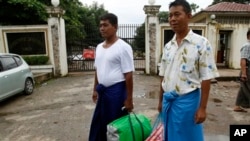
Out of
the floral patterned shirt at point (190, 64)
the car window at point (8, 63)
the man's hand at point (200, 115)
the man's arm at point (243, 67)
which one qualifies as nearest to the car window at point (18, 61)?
the car window at point (8, 63)

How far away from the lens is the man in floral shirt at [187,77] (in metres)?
2.10

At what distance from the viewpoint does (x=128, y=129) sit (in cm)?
263

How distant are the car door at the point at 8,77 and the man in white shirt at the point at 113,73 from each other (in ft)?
13.9

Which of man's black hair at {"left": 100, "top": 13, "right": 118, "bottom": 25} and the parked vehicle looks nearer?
man's black hair at {"left": 100, "top": 13, "right": 118, "bottom": 25}

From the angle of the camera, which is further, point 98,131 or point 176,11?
point 98,131

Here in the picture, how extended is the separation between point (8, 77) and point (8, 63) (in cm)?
54

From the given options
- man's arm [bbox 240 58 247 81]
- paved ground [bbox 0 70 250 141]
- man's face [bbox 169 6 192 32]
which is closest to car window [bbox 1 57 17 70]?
paved ground [bbox 0 70 250 141]

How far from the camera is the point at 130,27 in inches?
440

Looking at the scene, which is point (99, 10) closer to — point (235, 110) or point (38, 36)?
point (38, 36)

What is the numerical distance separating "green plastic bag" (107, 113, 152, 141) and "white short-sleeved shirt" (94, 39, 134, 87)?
1.54ft

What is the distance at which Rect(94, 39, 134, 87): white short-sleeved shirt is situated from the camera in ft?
9.12

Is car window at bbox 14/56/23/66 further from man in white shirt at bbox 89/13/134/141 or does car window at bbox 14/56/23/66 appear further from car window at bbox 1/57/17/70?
man in white shirt at bbox 89/13/134/141

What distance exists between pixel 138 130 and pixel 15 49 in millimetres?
9390

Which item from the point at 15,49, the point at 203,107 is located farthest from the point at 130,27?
the point at 203,107
